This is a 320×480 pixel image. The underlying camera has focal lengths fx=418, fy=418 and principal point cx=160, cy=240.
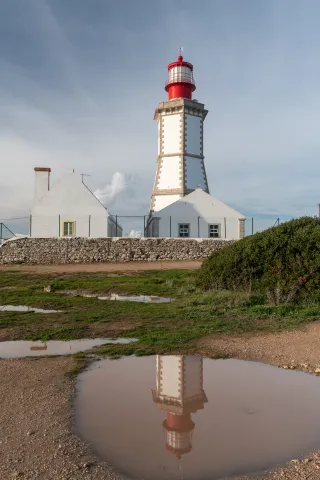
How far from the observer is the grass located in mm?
6922

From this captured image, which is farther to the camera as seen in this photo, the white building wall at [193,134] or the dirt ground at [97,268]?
the white building wall at [193,134]

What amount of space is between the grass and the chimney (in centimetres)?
1879

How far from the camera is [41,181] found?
30.3 meters

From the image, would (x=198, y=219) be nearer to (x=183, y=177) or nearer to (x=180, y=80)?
(x=183, y=177)

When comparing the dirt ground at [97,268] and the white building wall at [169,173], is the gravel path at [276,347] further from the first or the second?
the white building wall at [169,173]

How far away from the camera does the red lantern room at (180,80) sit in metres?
34.1

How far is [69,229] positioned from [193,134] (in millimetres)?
12629

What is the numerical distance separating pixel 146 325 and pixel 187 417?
13.3 feet

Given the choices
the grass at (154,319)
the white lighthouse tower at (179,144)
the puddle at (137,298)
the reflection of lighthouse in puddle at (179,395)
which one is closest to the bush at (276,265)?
the grass at (154,319)

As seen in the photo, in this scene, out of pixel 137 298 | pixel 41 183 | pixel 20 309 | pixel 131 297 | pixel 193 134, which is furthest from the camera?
pixel 193 134

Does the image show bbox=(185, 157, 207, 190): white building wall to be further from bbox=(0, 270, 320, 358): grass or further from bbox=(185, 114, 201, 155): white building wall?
bbox=(0, 270, 320, 358): grass

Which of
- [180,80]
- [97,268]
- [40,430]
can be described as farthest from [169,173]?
[40,430]

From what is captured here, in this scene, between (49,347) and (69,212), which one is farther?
(69,212)

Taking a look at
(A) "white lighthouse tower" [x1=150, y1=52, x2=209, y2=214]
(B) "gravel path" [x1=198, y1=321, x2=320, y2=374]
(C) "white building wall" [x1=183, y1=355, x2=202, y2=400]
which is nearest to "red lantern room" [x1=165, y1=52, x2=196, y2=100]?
(A) "white lighthouse tower" [x1=150, y1=52, x2=209, y2=214]
